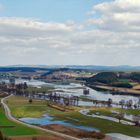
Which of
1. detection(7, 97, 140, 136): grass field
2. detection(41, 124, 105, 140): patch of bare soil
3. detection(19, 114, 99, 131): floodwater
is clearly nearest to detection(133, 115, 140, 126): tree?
detection(7, 97, 140, 136): grass field

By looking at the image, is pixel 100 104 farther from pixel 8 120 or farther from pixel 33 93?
pixel 8 120

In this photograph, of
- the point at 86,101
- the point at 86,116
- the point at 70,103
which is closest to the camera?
the point at 86,116

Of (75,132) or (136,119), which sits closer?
Answer: (75,132)

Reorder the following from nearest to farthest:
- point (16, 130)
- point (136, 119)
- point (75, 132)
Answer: point (75, 132)
point (16, 130)
point (136, 119)

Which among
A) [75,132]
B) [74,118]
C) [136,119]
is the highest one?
[74,118]

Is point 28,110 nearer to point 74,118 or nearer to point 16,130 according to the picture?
point 74,118

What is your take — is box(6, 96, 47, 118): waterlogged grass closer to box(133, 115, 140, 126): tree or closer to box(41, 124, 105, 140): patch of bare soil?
box(41, 124, 105, 140): patch of bare soil

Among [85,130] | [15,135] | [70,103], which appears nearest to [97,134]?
[85,130]

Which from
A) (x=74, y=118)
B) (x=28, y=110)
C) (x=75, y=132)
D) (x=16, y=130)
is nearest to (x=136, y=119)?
(x=74, y=118)
